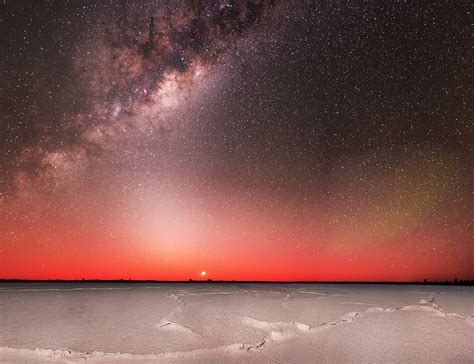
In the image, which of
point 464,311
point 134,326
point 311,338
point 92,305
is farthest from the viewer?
point 92,305

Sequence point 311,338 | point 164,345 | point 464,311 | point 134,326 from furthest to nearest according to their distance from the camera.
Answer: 1. point 464,311
2. point 134,326
3. point 311,338
4. point 164,345

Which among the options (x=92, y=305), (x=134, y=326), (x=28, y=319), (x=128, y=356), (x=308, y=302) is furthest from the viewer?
(x=308, y=302)

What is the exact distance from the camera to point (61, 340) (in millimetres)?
3234

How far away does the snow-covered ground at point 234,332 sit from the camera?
2.88 metres

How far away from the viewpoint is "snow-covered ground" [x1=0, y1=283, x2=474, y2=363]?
2.88 metres

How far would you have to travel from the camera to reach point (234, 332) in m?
3.62

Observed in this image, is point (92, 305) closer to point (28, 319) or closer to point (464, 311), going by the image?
point (28, 319)

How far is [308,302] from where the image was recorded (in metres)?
5.84

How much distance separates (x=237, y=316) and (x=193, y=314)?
565 mm

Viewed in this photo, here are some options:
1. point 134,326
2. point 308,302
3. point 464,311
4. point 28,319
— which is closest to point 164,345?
point 134,326

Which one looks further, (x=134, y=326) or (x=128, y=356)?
(x=134, y=326)

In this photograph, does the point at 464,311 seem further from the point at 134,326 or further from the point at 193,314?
the point at 134,326

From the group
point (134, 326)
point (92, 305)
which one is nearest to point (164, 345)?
point (134, 326)

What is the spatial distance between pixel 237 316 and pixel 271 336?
1073 millimetres
